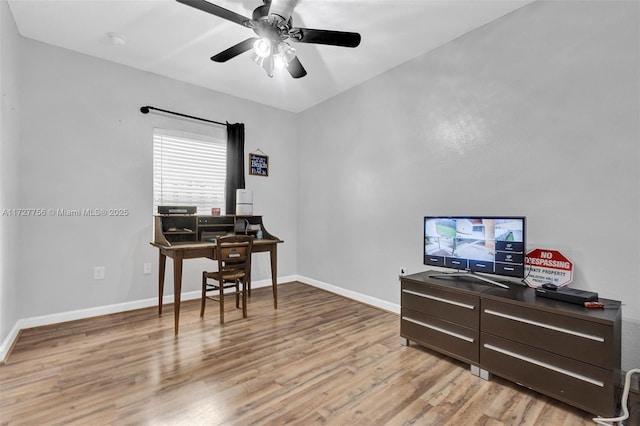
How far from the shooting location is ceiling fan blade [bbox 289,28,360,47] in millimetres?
2159

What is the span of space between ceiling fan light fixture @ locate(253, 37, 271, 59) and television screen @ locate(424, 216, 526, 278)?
1942 mm

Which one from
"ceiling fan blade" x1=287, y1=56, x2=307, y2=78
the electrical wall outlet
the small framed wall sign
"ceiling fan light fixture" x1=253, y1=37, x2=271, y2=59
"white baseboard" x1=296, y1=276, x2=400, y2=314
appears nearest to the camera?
"ceiling fan light fixture" x1=253, y1=37, x2=271, y2=59

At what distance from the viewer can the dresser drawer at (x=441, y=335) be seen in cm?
219

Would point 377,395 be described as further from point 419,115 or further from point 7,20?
point 7,20

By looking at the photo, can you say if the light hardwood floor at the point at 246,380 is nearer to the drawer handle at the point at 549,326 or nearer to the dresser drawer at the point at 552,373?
the dresser drawer at the point at 552,373

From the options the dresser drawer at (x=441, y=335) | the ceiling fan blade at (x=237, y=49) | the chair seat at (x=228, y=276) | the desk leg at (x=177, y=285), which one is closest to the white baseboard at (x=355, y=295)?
the dresser drawer at (x=441, y=335)

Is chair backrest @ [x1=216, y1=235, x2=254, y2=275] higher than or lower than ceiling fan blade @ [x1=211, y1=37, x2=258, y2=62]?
lower

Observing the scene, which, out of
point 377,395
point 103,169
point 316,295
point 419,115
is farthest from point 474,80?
point 103,169

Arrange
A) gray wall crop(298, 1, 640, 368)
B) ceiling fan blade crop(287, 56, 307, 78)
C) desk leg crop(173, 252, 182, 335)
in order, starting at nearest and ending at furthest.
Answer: gray wall crop(298, 1, 640, 368)
ceiling fan blade crop(287, 56, 307, 78)
desk leg crop(173, 252, 182, 335)

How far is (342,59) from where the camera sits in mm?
3268

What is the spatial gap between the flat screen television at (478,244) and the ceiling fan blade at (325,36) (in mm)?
1590

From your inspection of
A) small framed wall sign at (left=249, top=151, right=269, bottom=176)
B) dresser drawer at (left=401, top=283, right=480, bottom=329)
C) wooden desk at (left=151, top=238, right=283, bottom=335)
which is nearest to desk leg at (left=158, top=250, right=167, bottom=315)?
wooden desk at (left=151, top=238, right=283, bottom=335)

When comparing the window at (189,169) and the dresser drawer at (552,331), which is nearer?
the dresser drawer at (552,331)

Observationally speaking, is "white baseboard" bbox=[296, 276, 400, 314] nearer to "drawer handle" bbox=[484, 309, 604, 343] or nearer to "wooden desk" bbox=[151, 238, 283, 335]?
"wooden desk" bbox=[151, 238, 283, 335]
